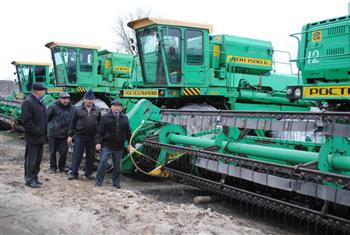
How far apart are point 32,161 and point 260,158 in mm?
3392

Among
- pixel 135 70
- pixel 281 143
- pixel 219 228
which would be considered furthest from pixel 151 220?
pixel 135 70

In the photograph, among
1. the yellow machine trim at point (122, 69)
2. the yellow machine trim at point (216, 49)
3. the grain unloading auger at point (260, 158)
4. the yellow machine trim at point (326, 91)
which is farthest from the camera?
the yellow machine trim at point (122, 69)

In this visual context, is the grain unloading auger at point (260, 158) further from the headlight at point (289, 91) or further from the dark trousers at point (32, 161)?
the dark trousers at point (32, 161)

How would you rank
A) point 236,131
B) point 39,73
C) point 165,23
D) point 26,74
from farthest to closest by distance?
point 26,74 → point 39,73 → point 165,23 → point 236,131

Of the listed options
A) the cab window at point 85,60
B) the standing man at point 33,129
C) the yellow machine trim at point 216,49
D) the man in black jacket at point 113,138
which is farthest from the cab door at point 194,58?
the cab window at point 85,60

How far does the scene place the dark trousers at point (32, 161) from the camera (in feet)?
21.0

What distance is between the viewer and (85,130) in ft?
25.0

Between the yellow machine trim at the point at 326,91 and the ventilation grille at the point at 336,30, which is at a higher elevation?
the ventilation grille at the point at 336,30

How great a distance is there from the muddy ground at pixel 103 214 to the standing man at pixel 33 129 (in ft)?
0.72

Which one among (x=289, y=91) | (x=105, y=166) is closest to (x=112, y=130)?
(x=105, y=166)

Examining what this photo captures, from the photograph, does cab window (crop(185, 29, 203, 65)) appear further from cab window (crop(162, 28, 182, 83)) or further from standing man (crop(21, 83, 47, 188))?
→ standing man (crop(21, 83, 47, 188))

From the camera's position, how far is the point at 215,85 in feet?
36.0

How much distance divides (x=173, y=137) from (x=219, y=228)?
283cm

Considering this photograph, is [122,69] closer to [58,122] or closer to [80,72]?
[80,72]
